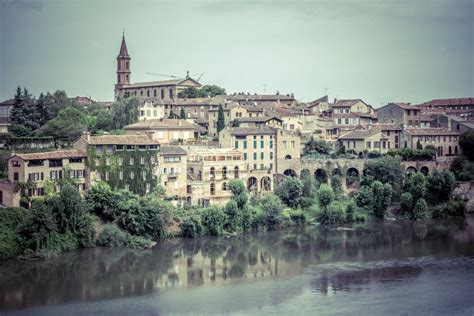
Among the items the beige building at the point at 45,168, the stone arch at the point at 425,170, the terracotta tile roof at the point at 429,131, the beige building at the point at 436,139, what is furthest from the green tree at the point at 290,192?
the terracotta tile roof at the point at 429,131

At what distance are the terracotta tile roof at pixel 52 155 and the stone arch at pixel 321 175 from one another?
575 inches

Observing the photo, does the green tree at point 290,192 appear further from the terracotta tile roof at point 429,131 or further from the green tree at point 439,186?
the terracotta tile roof at point 429,131

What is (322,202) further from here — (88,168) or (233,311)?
(233,311)

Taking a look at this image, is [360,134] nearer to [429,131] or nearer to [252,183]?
[429,131]

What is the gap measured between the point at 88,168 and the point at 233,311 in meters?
14.2

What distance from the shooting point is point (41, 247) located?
113ft

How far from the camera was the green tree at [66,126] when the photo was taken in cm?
4469

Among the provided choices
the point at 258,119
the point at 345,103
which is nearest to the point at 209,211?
the point at 258,119

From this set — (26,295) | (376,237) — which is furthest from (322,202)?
(26,295)

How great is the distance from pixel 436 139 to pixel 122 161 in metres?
22.0

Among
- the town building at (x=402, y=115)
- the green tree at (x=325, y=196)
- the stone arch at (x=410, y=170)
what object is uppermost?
the town building at (x=402, y=115)

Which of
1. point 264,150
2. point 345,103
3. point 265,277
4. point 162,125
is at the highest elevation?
point 345,103

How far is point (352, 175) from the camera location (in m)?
48.4

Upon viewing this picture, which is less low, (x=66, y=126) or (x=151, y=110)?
(x=151, y=110)
